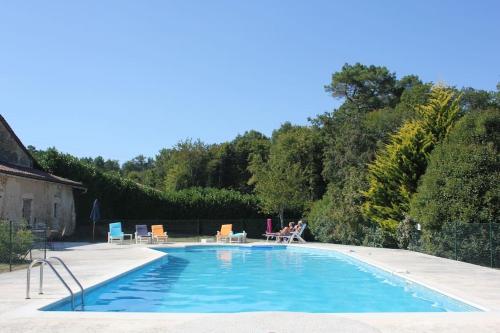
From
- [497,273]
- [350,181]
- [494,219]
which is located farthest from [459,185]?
[350,181]

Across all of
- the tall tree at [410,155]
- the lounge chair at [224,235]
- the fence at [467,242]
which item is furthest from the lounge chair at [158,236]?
the fence at [467,242]

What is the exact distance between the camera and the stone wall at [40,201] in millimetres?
23297

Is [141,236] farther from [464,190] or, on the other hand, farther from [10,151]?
[464,190]

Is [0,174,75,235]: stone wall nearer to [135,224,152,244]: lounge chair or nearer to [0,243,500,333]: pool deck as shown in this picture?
[135,224,152,244]: lounge chair

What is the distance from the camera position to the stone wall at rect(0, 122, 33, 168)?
89.5 feet

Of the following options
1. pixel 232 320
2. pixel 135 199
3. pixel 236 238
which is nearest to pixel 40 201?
pixel 135 199

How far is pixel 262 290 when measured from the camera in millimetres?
13602

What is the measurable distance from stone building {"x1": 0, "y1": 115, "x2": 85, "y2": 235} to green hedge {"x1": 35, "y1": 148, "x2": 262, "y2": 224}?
3.92 ft

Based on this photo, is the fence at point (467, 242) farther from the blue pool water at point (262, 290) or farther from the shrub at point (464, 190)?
the blue pool water at point (262, 290)

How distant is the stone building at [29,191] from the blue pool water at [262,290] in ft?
26.7

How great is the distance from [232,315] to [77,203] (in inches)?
1049

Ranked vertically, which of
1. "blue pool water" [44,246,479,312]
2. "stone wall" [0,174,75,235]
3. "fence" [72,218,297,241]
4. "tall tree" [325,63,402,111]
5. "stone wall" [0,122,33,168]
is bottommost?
"blue pool water" [44,246,479,312]

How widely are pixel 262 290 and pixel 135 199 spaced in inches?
897

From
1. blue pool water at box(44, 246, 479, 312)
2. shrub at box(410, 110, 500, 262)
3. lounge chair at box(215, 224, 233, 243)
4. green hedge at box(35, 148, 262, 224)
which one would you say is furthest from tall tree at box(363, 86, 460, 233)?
green hedge at box(35, 148, 262, 224)
